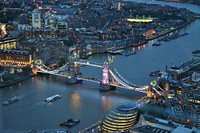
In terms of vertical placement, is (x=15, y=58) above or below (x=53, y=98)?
above

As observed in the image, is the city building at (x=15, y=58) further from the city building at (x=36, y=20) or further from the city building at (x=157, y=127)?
the city building at (x=36, y=20)

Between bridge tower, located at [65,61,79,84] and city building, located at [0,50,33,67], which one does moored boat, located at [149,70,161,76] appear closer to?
bridge tower, located at [65,61,79,84]

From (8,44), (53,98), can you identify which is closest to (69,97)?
(53,98)

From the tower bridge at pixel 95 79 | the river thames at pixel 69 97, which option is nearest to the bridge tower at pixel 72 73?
the tower bridge at pixel 95 79

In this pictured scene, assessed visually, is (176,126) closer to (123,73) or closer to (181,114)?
(181,114)

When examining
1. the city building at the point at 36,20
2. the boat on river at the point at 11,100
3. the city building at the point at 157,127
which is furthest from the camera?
the city building at the point at 36,20

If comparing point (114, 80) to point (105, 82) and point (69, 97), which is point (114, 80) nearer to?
point (105, 82)

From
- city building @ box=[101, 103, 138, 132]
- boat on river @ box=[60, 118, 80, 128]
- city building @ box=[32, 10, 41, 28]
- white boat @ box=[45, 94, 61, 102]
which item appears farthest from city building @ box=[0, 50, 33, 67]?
city building @ box=[32, 10, 41, 28]

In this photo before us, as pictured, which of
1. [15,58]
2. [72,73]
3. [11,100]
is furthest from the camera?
[15,58]
